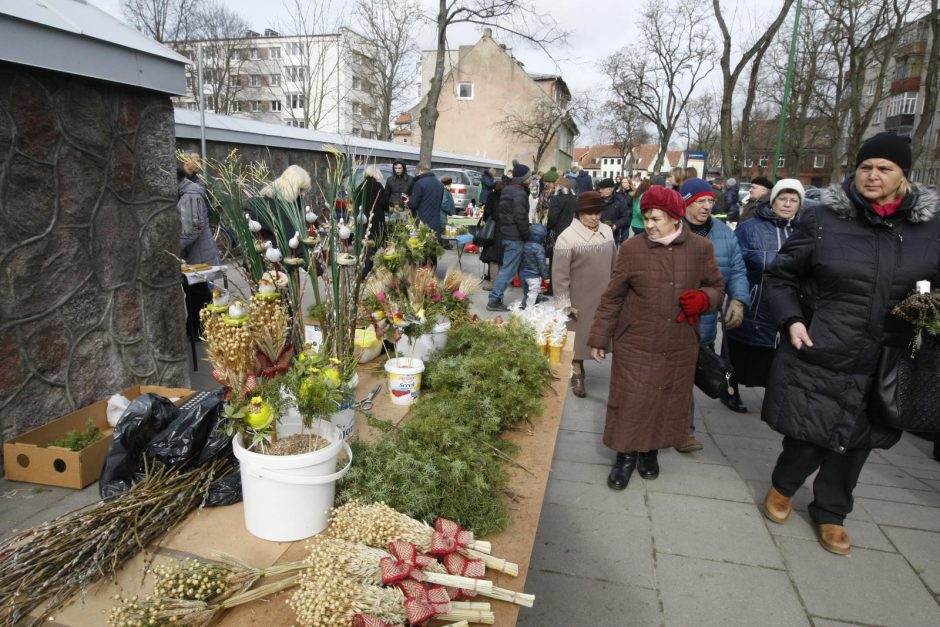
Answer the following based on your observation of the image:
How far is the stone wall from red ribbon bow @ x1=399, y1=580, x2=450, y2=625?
2747mm

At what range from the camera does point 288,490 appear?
169 cm

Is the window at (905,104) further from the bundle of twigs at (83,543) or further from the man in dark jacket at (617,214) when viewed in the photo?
the bundle of twigs at (83,543)

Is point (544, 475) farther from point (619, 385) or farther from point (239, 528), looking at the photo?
point (619, 385)

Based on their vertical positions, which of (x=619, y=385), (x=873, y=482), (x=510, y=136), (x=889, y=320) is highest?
(x=510, y=136)

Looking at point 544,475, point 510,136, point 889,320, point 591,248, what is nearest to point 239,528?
point 544,475

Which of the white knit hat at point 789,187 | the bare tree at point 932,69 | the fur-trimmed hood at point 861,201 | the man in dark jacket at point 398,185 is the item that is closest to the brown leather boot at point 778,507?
the fur-trimmed hood at point 861,201

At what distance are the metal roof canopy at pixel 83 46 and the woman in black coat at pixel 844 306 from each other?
383 centimetres

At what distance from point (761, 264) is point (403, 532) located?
3.74m

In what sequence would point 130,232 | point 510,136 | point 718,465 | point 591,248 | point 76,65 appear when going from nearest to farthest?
point 76,65 → point 130,232 → point 718,465 → point 591,248 → point 510,136

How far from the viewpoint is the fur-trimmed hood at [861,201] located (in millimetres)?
2598

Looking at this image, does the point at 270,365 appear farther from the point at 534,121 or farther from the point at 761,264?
the point at 534,121

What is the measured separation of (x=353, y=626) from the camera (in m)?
1.35

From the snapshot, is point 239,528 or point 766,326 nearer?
point 239,528

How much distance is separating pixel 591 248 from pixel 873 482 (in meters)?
2.54
